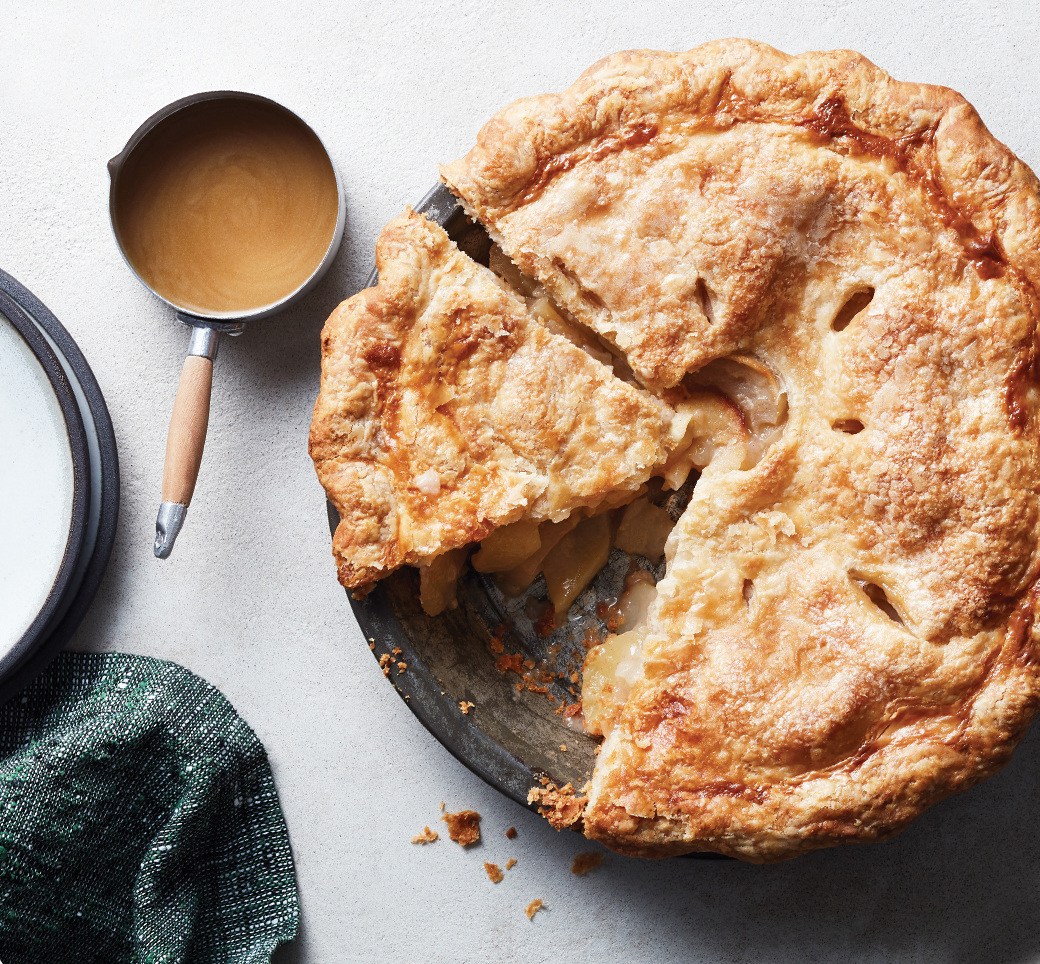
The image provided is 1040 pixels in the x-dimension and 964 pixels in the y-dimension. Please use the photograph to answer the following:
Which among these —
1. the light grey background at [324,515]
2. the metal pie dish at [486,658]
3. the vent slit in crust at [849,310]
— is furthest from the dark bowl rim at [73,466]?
the vent slit in crust at [849,310]

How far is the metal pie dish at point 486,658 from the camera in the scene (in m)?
2.64

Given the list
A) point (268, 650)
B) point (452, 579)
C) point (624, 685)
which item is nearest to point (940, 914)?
point (624, 685)

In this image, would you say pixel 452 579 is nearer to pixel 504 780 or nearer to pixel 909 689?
pixel 504 780

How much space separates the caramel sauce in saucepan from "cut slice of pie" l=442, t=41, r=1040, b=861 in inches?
26.1

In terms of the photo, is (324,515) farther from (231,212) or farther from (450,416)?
(231,212)

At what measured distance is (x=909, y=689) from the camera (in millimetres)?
2273

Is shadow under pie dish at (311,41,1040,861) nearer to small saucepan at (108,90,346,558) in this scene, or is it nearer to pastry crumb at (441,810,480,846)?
small saucepan at (108,90,346,558)

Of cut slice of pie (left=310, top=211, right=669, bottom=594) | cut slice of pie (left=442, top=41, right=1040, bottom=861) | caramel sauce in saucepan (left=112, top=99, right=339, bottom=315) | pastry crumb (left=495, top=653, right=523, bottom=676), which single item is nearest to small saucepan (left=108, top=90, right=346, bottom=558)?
caramel sauce in saucepan (left=112, top=99, right=339, bottom=315)

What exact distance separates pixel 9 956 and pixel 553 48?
3492 mm

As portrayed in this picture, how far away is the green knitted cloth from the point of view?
287cm

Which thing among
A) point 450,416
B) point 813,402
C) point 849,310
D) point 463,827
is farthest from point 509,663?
point 849,310

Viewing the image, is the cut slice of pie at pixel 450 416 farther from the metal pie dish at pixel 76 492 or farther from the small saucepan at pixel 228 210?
the metal pie dish at pixel 76 492

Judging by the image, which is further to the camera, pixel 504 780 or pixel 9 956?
pixel 9 956

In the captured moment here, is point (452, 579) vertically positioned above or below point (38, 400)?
below
